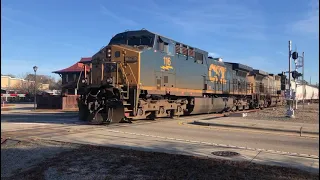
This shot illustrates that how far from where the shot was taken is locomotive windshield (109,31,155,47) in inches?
677

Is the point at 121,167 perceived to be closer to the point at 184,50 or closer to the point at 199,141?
the point at 199,141

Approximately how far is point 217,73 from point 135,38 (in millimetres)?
9618

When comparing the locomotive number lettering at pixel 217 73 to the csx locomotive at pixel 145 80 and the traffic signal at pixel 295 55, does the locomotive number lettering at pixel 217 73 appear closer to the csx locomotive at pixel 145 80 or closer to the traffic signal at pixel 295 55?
the csx locomotive at pixel 145 80

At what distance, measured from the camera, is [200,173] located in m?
6.24

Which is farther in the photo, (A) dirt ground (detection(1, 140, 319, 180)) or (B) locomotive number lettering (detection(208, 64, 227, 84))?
(B) locomotive number lettering (detection(208, 64, 227, 84))

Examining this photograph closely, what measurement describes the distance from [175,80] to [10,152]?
38.1ft

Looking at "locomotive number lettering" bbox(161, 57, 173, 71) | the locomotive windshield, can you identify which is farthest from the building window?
the locomotive windshield

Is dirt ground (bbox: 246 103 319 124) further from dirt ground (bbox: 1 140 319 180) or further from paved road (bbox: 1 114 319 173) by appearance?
dirt ground (bbox: 1 140 319 180)

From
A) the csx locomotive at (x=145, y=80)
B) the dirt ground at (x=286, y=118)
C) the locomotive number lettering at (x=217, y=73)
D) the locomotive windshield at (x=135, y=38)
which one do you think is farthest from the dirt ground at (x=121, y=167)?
the locomotive number lettering at (x=217, y=73)

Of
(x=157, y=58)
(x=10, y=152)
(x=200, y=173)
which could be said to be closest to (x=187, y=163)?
(x=200, y=173)

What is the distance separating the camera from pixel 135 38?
17469 millimetres

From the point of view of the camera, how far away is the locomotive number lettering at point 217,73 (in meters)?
23.8

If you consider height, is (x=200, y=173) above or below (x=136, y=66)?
below

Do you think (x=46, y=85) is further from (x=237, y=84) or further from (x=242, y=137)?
(x=242, y=137)
